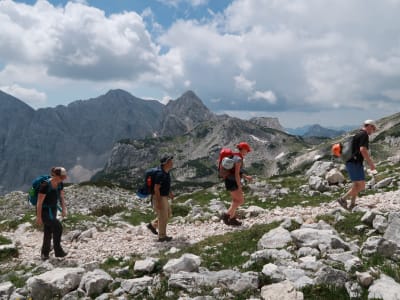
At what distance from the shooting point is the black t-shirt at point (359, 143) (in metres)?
13.5

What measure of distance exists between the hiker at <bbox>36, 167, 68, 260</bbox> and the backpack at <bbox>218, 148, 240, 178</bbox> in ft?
18.4

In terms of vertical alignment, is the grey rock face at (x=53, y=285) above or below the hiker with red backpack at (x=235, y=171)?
below

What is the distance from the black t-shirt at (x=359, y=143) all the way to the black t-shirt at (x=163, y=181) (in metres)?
6.83

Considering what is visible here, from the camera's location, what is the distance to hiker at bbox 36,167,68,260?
12320mm

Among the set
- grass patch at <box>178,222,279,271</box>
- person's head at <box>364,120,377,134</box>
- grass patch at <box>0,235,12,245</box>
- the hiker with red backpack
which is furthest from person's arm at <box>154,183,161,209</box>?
grass patch at <box>0,235,12,245</box>

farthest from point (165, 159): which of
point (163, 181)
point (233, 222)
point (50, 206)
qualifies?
point (233, 222)

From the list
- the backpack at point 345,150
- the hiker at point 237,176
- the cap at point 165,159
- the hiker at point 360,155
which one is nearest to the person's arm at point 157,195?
the cap at point 165,159

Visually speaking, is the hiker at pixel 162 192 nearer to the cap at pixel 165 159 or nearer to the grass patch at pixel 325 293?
the cap at pixel 165 159

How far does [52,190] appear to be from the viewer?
41.5 ft

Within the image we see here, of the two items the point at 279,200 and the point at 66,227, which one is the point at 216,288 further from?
the point at 279,200

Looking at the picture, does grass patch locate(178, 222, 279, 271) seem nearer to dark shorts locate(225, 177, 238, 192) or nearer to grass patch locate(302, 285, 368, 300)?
dark shorts locate(225, 177, 238, 192)

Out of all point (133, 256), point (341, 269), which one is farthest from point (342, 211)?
point (133, 256)

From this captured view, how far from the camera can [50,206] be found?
499 inches

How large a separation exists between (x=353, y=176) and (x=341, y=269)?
7.20m
